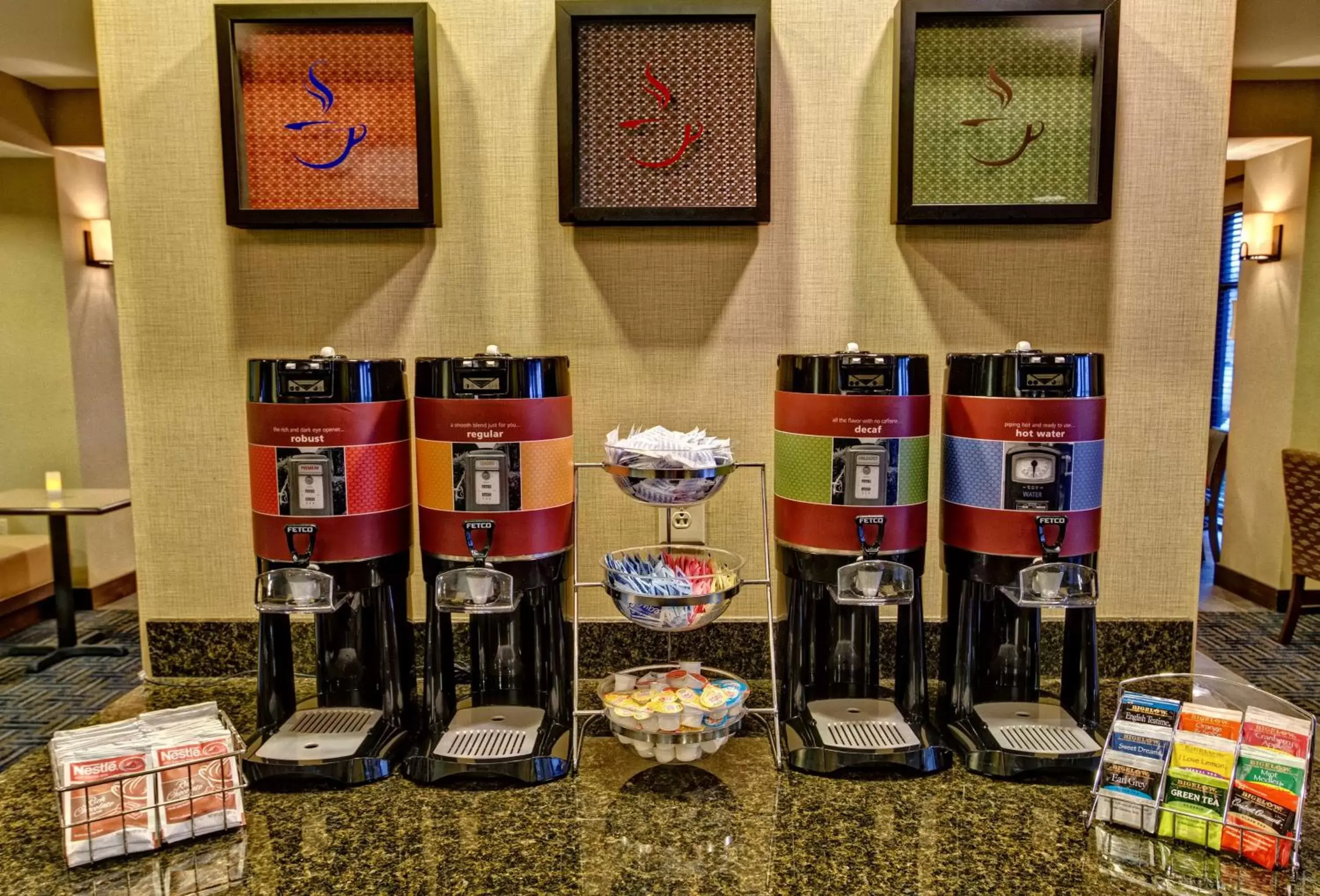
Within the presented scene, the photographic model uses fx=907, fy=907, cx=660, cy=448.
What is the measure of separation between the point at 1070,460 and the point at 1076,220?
45 cm

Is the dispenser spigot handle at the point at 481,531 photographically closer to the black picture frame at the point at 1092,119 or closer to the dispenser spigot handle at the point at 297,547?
the dispenser spigot handle at the point at 297,547

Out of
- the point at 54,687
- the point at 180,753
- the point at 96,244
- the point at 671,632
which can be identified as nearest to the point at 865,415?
the point at 671,632

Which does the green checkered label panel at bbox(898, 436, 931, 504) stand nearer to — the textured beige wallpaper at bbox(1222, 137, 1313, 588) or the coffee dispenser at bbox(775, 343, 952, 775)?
the coffee dispenser at bbox(775, 343, 952, 775)

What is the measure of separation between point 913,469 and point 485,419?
540mm

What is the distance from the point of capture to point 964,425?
116cm

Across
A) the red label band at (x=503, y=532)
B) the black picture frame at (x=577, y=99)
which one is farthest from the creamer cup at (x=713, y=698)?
→ the black picture frame at (x=577, y=99)

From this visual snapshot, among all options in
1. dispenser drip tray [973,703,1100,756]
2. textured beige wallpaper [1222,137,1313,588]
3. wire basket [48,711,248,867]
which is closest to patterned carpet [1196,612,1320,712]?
textured beige wallpaper [1222,137,1313,588]

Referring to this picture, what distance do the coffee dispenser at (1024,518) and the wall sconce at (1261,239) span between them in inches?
177

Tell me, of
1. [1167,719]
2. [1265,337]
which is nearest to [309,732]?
[1167,719]

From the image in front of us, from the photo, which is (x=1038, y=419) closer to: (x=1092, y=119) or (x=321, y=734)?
(x=1092, y=119)

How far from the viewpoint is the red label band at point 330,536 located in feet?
3.68

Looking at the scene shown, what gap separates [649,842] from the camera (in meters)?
0.99

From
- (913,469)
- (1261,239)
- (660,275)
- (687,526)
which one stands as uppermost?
(1261,239)

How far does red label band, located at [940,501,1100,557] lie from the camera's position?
1121 mm
